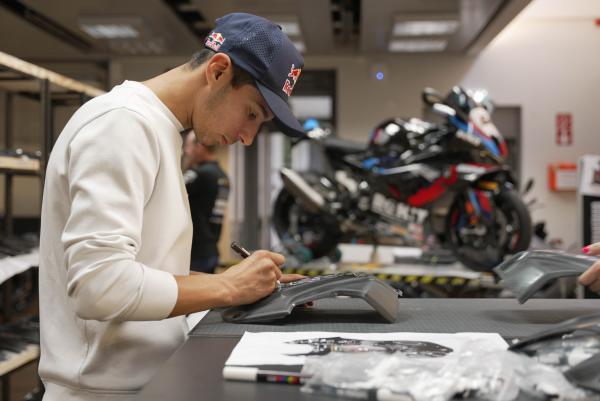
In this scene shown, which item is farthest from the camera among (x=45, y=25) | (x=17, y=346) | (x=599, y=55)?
(x=45, y=25)

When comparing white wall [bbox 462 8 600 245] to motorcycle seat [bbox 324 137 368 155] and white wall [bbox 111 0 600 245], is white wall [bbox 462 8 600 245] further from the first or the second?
motorcycle seat [bbox 324 137 368 155]

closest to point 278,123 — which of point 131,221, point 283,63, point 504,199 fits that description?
point 283,63

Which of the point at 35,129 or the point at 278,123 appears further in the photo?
the point at 35,129

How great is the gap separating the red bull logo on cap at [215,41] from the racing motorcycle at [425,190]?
295 cm

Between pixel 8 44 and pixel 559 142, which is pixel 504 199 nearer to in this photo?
pixel 559 142

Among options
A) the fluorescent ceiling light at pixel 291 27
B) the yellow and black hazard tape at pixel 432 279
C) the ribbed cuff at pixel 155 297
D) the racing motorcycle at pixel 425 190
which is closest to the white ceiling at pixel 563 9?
the racing motorcycle at pixel 425 190

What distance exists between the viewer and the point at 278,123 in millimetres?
1286

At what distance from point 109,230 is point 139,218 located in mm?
70

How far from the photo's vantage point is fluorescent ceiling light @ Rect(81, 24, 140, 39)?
6182mm

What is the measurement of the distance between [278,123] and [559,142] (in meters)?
6.21

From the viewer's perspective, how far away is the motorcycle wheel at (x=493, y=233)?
12.3 feet

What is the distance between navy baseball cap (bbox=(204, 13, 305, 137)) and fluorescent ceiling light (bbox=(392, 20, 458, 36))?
497cm

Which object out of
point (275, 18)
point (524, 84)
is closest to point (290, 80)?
point (275, 18)

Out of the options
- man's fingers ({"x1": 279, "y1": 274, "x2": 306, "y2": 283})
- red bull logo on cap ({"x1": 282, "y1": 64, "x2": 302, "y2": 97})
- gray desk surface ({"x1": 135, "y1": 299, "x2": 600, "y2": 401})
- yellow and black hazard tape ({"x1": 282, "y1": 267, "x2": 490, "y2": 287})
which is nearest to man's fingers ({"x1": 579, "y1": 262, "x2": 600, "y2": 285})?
gray desk surface ({"x1": 135, "y1": 299, "x2": 600, "y2": 401})
